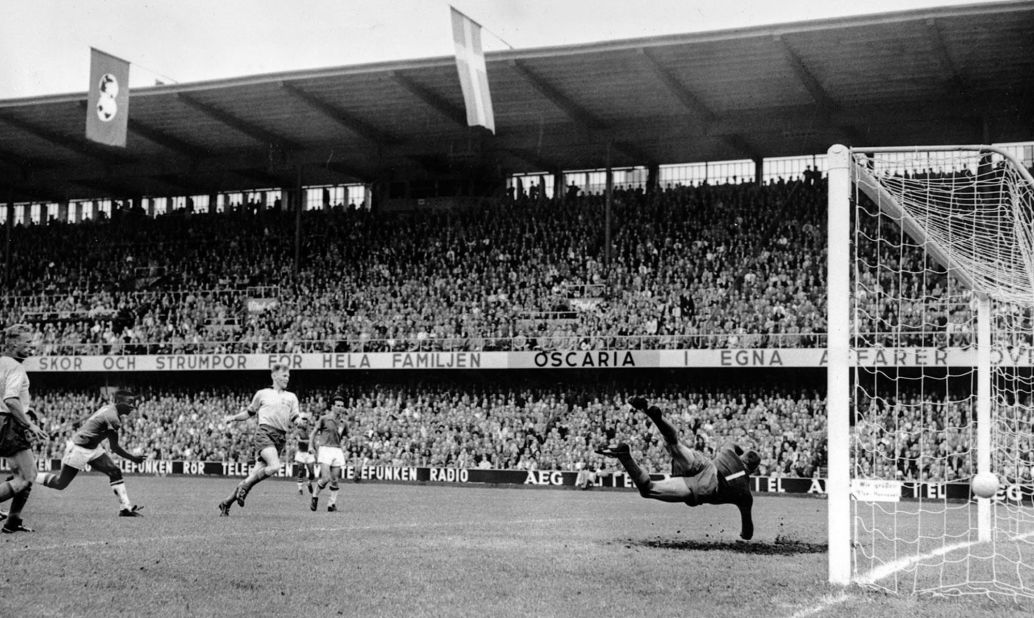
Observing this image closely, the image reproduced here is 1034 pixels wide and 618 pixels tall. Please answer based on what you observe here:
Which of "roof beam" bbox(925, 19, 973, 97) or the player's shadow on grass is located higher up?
"roof beam" bbox(925, 19, 973, 97)

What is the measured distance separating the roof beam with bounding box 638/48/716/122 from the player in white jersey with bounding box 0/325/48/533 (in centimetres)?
2294

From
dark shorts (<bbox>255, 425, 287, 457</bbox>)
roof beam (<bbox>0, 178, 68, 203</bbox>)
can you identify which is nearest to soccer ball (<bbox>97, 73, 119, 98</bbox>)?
roof beam (<bbox>0, 178, 68, 203</bbox>)

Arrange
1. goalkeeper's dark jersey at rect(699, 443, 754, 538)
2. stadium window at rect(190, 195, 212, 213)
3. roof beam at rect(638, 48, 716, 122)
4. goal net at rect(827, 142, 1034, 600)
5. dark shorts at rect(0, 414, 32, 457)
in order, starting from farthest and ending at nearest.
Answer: stadium window at rect(190, 195, 212, 213)
roof beam at rect(638, 48, 716, 122)
goalkeeper's dark jersey at rect(699, 443, 754, 538)
dark shorts at rect(0, 414, 32, 457)
goal net at rect(827, 142, 1034, 600)

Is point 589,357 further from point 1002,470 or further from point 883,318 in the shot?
point 1002,470

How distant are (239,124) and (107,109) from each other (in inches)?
323

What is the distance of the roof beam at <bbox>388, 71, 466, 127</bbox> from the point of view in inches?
1350

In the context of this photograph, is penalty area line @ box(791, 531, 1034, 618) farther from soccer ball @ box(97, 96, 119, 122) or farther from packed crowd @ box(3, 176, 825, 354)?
soccer ball @ box(97, 96, 119, 122)

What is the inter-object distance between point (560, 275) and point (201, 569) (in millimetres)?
28188

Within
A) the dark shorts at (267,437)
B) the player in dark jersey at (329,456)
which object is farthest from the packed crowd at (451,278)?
the dark shorts at (267,437)

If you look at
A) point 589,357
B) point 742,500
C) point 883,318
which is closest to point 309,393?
point 589,357

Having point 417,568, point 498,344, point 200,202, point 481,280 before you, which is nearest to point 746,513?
point 417,568

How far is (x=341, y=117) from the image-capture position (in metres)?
38.3

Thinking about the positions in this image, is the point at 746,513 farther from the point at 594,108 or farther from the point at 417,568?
the point at 594,108

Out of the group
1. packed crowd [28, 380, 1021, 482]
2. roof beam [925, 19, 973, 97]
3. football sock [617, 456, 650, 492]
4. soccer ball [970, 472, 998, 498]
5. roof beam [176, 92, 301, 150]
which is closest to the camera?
soccer ball [970, 472, 998, 498]
